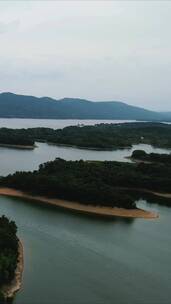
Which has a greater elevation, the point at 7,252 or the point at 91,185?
the point at 91,185

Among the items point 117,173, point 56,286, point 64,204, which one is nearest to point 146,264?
point 56,286

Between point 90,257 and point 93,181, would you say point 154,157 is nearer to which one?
point 93,181

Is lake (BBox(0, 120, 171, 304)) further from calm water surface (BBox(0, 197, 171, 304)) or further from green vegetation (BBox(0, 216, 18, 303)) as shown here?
green vegetation (BBox(0, 216, 18, 303))

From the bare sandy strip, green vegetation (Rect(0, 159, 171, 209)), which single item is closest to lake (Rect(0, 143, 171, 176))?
green vegetation (Rect(0, 159, 171, 209))

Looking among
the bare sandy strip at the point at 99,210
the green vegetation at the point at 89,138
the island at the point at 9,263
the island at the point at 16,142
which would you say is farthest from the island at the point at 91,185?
the green vegetation at the point at 89,138

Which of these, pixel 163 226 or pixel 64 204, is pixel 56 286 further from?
pixel 64 204

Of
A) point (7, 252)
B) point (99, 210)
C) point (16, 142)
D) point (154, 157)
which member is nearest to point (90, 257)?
point (7, 252)
